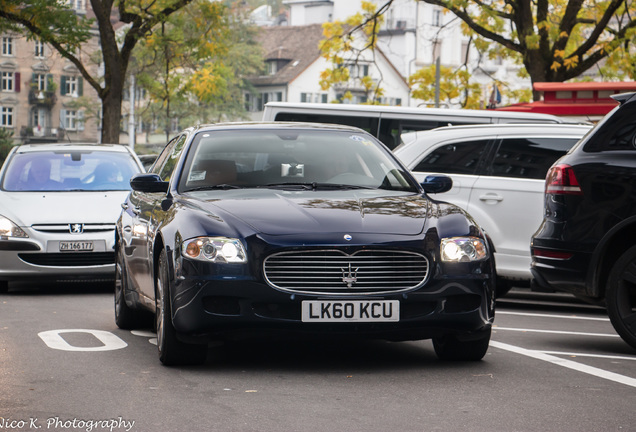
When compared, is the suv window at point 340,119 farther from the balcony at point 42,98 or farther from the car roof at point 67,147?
the balcony at point 42,98

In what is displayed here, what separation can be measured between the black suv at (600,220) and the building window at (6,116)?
100981mm

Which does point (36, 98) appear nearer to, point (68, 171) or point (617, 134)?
point (68, 171)

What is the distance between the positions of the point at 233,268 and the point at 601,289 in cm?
297

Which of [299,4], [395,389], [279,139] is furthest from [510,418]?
[299,4]

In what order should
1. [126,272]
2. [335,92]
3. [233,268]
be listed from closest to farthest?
[233,268] < [126,272] < [335,92]

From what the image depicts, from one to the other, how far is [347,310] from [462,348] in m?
0.99

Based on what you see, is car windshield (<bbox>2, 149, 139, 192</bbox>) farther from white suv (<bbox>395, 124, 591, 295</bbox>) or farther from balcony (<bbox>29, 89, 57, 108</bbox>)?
balcony (<bbox>29, 89, 57, 108</bbox>)

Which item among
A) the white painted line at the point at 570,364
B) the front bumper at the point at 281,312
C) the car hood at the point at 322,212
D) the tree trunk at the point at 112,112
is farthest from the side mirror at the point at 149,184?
the tree trunk at the point at 112,112

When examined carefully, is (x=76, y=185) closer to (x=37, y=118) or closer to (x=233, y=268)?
(x=233, y=268)

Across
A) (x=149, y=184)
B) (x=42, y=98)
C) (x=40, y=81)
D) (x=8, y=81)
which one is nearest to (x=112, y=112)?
(x=149, y=184)

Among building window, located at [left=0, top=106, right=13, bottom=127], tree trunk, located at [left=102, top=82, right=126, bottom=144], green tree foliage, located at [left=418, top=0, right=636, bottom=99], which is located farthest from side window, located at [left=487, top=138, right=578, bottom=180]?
building window, located at [left=0, top=106, right=13, bottom=127]

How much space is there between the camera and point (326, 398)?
6543 millimetres

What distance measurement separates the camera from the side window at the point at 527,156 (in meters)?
12.6

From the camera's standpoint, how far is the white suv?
494 inches
